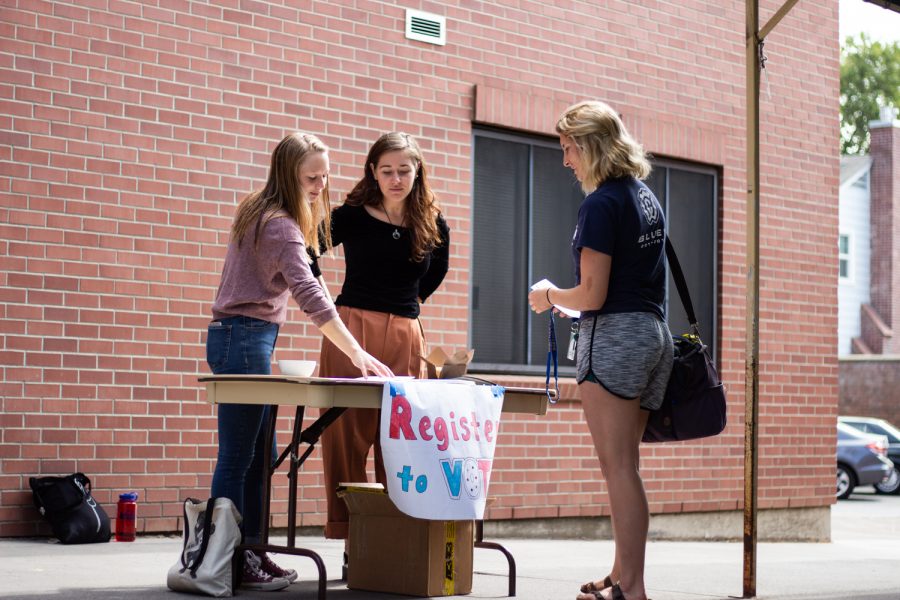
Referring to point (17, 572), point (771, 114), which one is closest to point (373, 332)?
point (17, 572)

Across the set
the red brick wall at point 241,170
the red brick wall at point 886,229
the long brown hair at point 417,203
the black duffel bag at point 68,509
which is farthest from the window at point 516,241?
the red brick wall at point 886,229

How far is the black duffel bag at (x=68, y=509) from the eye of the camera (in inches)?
274

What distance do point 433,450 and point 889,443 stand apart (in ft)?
64.4

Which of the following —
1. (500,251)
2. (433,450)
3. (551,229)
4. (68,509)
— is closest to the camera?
(433,450)

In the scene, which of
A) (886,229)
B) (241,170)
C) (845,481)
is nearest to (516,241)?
(241,170)

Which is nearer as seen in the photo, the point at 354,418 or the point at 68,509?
the point at 354,418

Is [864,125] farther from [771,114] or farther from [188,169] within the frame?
[188,169]

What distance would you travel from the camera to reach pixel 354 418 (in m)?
5.68

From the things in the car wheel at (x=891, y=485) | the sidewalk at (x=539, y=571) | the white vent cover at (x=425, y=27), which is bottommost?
the car wheel at (x=891, y=485)

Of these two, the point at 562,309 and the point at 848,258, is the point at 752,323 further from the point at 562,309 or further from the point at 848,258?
the point at 848,258

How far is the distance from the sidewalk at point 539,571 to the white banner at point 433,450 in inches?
22.9

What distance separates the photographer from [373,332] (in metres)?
5.74

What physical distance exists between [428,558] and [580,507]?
443 centimetres

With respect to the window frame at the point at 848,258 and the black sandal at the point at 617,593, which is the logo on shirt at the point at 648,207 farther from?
the window frame at the point at 848,258
